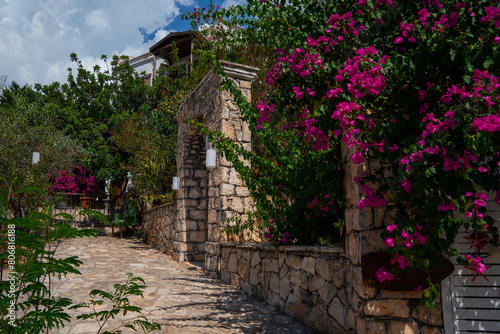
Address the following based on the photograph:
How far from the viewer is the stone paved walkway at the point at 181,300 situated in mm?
3816

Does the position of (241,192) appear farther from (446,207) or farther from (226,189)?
(446,207)

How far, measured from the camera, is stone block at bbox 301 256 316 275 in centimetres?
387

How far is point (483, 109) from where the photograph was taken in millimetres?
2143

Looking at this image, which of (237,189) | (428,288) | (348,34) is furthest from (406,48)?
(237,189)

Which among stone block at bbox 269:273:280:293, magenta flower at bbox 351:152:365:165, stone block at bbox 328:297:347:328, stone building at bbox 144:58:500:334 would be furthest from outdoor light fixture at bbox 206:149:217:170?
magenta flower at bbox 351:152:365:165

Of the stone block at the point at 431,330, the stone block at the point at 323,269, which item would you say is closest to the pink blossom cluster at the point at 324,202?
the stone block at the point at 323,269

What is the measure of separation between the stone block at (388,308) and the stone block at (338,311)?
0.55m

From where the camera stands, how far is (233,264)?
20.1 ft

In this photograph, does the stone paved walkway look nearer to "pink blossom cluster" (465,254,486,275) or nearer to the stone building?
the stone building

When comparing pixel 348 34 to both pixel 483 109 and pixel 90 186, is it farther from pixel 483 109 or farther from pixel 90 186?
pixel 90 186

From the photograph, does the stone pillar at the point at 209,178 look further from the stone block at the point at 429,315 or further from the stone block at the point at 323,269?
the stone block at the point at 429,315

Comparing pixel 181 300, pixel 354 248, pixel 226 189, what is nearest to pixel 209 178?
pixel 226 189

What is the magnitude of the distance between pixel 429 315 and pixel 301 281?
62.1 inches

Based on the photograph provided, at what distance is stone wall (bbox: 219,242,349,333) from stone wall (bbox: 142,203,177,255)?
4.77m
